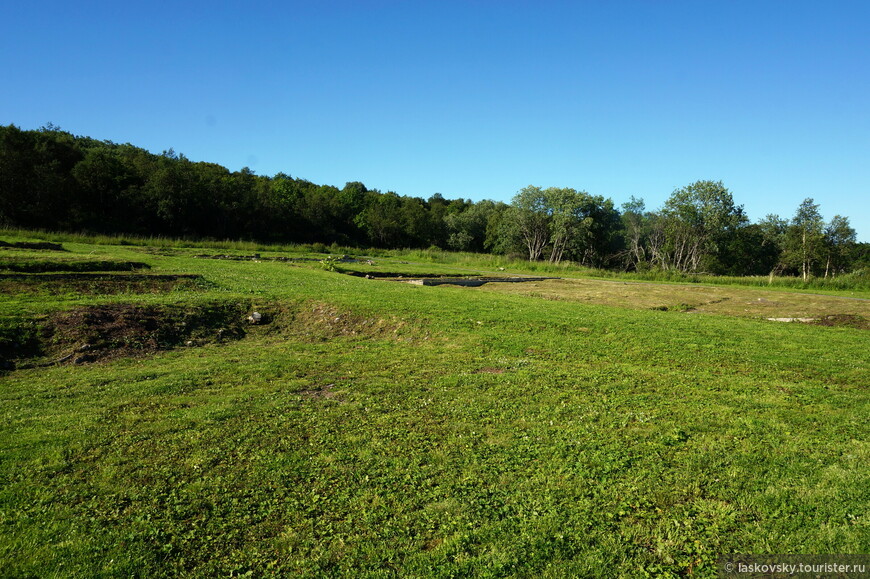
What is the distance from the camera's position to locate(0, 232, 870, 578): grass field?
445cm

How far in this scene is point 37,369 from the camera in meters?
10.6

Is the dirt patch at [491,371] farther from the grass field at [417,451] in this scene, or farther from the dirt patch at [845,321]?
the dirt patch at [845,321]

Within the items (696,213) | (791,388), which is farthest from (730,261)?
(791,388)

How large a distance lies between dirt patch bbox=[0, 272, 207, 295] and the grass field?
3.37 metres

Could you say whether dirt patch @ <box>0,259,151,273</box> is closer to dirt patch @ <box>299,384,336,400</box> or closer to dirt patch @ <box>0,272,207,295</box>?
dirt patch @ <box>0,272,207,295</box>

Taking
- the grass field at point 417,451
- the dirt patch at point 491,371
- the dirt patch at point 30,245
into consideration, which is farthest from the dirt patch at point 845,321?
the dirt patch at point 30,245

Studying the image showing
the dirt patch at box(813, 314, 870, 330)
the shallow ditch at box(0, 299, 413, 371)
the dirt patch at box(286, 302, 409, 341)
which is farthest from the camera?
the dirt patch at box(813, 314, 870, 330)

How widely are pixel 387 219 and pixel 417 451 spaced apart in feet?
319

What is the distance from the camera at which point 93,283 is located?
18.5 m

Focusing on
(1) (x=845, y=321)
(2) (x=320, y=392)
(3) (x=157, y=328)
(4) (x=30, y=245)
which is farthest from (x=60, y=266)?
(1) (x=845, y=321)

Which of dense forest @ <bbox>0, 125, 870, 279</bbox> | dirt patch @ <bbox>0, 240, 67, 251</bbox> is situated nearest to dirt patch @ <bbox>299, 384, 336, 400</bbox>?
dirt patch @ <bbox>0, 240, 67, 251</bbox>

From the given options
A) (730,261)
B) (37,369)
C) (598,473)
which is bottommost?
(37,369)

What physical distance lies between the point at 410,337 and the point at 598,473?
9123 mm

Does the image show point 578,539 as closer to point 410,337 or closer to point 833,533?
point 833,533
